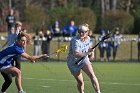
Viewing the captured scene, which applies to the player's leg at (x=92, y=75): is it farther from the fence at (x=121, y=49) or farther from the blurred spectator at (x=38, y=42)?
the fence at (x=121, y=49)

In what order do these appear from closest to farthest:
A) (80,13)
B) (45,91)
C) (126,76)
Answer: (45,91) → (126,76) → (80,13)

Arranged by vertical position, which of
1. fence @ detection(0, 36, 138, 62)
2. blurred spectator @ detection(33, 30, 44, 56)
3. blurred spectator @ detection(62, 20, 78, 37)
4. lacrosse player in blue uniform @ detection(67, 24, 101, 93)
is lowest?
fence @ detection(0, 36, 138, 62)

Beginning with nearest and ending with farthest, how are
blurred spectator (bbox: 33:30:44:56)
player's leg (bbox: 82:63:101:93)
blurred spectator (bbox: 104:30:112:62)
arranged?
1. player's leg (bbox: 82:63:101:93)
2. blurred spectator (bbox: 104:30:112:62)
3. blurred spectator (bbox: 33:30:44:56)

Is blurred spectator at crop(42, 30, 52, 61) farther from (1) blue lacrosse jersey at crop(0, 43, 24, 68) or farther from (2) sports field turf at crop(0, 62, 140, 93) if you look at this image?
(1) blue lacrosse jersey at crop(0, 43, 24, 68)

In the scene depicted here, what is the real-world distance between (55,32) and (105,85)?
75.5 ft

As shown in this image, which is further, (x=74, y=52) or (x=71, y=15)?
(x=71, y=15)

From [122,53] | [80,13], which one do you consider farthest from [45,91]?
[80,13]

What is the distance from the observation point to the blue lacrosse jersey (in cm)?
1600

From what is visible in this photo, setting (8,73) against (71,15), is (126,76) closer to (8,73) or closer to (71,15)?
(8,73)

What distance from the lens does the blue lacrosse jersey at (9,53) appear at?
16.0m

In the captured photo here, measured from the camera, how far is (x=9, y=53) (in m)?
16.1

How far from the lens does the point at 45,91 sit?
18.9 metres

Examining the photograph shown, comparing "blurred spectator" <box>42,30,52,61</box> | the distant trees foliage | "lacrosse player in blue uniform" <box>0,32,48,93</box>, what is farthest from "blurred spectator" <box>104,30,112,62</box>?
"lacrosse player in blue uniform" <box>0,32,48,93</box>

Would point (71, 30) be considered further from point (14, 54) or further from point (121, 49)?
point (14, 54)
